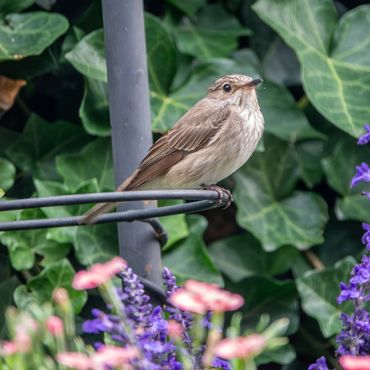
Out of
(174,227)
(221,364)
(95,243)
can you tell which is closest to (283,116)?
(174,227)

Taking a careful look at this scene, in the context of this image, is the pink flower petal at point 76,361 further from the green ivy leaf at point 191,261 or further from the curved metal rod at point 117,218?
the green ivy leaf at point 191,261

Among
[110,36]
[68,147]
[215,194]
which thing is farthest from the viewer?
[68,147]

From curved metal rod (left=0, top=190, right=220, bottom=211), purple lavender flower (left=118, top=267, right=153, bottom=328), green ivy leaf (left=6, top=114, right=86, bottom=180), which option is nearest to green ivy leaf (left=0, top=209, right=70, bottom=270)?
green ivy leaf (left=6, top=114, right=86, bottom=180)

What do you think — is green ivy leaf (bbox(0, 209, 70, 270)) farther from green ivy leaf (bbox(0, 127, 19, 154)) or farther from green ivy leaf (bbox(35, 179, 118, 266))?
green ivy leaf (bbox(0, 127, 19, 154))

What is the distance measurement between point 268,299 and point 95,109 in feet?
3.70

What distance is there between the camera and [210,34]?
14.9 ft

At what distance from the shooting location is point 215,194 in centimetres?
261

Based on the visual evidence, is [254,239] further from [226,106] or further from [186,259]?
[226,106]

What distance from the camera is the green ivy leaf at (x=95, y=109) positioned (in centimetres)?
Result: 413

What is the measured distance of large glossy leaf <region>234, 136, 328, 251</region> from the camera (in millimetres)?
4348

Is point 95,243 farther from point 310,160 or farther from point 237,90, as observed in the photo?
point 310,160

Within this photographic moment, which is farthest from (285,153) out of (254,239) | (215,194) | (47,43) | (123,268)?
(123,268)

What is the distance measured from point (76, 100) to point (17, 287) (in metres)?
1.00

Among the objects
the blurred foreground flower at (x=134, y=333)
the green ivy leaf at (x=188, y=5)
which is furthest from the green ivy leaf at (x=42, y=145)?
the blurred foreground flower at (x=134, y=333)
